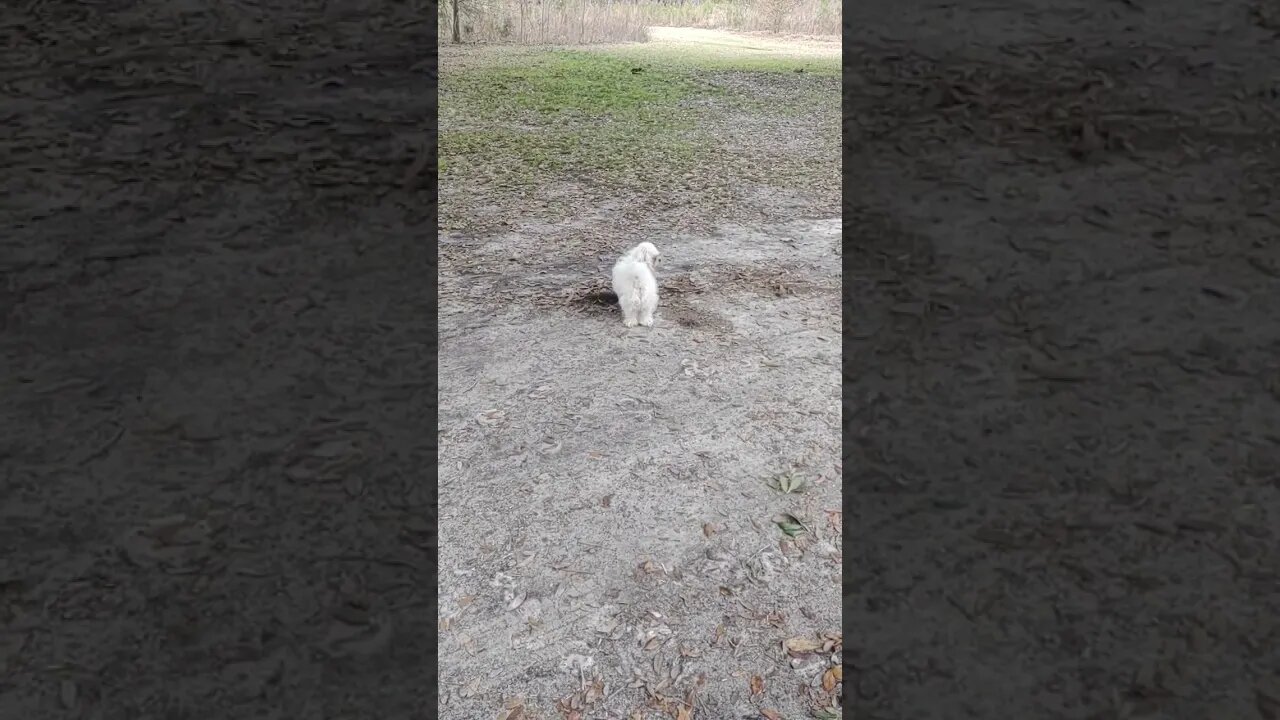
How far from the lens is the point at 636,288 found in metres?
3.41

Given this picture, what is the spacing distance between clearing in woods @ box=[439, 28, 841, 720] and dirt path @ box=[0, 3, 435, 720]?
0.89 feet

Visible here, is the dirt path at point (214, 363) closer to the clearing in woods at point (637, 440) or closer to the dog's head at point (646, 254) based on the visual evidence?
the clearing in woods at point (637, 440)

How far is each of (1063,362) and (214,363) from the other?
259 cm

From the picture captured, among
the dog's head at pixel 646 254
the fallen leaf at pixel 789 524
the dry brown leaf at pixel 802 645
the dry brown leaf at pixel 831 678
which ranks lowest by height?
the dry brown leaf at pixel 831 678

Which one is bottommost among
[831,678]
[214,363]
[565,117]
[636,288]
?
[831,678]

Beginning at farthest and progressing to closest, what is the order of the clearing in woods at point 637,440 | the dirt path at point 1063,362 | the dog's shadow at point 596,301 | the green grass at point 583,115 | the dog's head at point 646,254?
1. the green grass at point 583,115
2. the dog's shadow at point 596,301
3. the dog's head at point 646,254
4. the clearing in woods at point 637,440
5. the dirt path at point 1063,362

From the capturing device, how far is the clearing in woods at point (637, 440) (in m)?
1.80

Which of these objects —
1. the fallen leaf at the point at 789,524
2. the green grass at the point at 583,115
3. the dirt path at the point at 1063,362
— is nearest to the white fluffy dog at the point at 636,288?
the dirt path at the point at 1063,362

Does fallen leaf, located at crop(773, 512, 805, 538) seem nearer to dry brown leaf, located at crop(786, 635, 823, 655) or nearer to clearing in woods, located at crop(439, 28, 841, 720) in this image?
clearing in woods, located at crop(439, 28, 841, 720)

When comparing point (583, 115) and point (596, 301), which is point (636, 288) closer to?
point (596, 301)

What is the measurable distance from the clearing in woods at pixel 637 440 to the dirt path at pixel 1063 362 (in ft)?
0.81

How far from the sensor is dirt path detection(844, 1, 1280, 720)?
66.9 inches

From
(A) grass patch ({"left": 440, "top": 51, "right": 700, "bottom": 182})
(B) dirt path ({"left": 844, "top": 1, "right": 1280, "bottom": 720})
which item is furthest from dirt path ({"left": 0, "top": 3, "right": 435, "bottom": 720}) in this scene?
(A) grass patch ({"left": 440, "top": 51, "right": 700, "bottom": 182})

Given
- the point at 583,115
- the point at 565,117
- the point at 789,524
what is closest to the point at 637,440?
the point at 789,524
